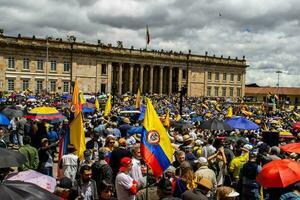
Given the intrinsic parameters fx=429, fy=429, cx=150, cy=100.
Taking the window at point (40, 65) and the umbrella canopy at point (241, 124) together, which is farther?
the window at point (40, 65)

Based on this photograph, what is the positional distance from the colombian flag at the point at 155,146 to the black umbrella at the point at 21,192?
11.1 ft

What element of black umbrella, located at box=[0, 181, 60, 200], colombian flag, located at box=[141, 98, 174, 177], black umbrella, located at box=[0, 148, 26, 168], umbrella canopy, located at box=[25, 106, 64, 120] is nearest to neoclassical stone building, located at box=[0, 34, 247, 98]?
umbrella canopy, located at box=[25, 106, 64, 120]

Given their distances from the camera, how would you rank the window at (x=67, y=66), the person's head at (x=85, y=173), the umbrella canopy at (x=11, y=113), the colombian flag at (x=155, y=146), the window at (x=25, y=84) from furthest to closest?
the window at (x=67, y=66), the window at (x=25, y=84), the umbrella canopy at (x=11, y=113), the colombian flag at (x=155, y=146), the person's head at (x=85, y=173)

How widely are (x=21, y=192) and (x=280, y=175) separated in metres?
3.73

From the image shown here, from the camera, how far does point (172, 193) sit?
6.47 m

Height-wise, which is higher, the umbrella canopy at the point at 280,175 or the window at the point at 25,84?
the window at the point at 25,84

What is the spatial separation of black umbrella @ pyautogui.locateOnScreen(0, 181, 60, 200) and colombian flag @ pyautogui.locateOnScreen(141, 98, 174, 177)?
133 inches

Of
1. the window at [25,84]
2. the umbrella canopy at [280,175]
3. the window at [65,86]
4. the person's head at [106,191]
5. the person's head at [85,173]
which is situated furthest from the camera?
the window at [65,86]

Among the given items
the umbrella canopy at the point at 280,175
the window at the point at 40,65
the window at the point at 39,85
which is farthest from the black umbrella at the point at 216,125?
the window at the point at 40,65

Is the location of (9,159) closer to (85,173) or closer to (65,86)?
(85,173)

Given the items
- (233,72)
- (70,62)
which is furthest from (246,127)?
(233,72)

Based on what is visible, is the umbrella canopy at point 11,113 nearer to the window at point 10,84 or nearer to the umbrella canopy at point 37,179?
the umbrella canopy at point 37,179

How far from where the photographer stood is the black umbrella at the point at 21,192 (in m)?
4.01

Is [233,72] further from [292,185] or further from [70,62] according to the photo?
[292,185]
